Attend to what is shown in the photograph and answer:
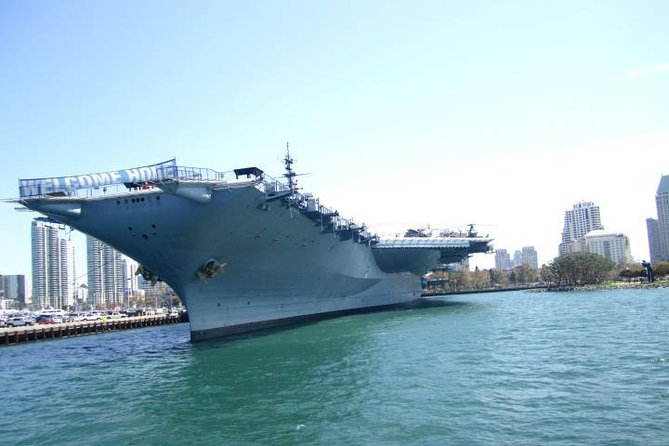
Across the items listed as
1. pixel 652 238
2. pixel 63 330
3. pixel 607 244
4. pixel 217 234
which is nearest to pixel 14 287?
pixel 63 330

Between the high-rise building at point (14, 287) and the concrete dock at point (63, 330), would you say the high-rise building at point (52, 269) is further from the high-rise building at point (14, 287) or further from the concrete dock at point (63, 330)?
the concrete dock at point (63, 330)

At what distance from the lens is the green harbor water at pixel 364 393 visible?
9.75 m

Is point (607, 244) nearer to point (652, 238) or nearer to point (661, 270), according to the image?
A: point (652, 238)

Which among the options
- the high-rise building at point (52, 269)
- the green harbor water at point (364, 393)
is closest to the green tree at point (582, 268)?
the green harbor water at point (364, 393)

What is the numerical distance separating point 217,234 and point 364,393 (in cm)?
1271

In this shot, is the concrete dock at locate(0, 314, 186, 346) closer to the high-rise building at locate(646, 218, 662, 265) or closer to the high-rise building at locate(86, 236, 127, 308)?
the high-rise building at locate(86, 236, 127, 308)

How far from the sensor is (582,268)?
8681cm

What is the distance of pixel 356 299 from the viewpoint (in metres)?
41.2

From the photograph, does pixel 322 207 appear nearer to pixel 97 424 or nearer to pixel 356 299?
pixel 356 299

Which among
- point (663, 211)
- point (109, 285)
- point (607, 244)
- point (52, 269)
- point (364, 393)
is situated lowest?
point (364, 393)

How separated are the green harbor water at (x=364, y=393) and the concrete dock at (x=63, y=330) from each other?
1513 cm

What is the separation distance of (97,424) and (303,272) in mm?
19607

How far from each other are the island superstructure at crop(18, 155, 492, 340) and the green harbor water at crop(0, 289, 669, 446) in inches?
143

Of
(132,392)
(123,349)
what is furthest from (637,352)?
(123,349)
